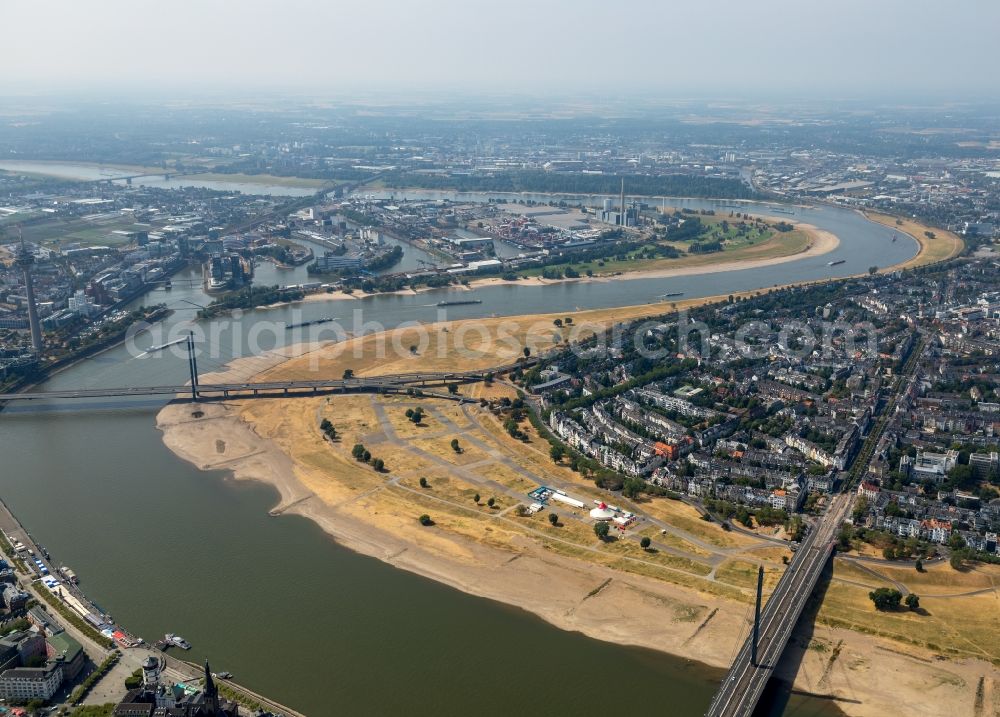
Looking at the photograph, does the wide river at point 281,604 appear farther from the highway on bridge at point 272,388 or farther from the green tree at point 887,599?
the green tree at point 887,599

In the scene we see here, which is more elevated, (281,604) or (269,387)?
(269,387)

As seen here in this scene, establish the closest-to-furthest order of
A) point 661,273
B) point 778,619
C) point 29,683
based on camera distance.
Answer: point 29,683 → point 778,619 → point 661,273

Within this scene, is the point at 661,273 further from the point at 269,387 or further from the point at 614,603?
the point at 614,603

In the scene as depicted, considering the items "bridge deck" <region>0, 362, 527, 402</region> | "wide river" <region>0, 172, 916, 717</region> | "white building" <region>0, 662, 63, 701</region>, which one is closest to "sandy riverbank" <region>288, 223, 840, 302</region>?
"bridge deck" <region>0, 362, 527, 402</region>

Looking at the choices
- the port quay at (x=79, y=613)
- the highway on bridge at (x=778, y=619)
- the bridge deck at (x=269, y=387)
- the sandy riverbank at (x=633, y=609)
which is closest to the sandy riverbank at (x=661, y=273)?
the bridge deck at (x=269, y=387)

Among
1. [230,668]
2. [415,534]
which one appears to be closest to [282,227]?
[415,534]

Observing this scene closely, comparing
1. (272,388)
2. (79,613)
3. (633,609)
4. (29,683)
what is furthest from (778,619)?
(272,388)
